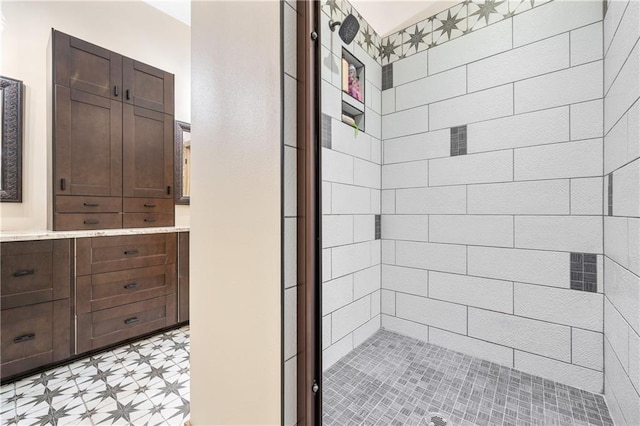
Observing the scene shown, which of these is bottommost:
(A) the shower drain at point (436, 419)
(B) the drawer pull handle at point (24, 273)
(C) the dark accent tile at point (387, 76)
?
(A) the shower drain at point (436, 419)

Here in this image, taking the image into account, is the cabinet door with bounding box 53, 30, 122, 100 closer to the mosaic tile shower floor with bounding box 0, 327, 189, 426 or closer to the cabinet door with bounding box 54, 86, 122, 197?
the cabinet door with bounding box 54, 86, 122, 197

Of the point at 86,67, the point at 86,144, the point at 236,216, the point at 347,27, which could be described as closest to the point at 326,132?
the point at 347,27

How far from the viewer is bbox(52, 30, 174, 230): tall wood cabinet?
183cm

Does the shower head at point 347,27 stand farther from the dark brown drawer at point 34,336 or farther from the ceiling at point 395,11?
the dark brown drawer at point 34,336

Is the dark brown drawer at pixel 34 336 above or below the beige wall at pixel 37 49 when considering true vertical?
below

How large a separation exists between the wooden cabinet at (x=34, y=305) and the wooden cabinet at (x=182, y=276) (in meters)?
0.68

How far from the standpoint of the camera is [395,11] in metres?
1.82

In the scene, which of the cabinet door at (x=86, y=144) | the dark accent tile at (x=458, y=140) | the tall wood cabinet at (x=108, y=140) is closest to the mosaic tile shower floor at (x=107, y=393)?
the tall wood cabinet at (x=108, y=140)

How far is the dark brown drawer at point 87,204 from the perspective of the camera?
1.84m

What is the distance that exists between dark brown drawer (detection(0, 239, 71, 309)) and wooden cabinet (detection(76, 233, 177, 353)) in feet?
0.24

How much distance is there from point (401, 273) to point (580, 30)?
1.56 meters

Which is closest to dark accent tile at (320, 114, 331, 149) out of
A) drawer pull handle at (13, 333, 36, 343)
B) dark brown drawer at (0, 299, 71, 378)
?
dark brown drawer at (0, 299, 71, 378)

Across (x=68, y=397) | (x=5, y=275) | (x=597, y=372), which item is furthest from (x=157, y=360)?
(x=597, y=372)

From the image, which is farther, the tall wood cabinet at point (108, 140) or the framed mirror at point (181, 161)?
the framed mirror at point (181, 161)
